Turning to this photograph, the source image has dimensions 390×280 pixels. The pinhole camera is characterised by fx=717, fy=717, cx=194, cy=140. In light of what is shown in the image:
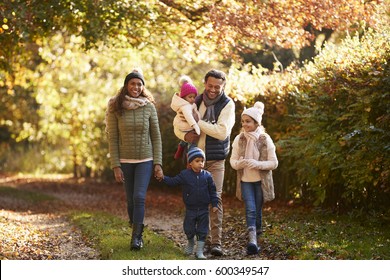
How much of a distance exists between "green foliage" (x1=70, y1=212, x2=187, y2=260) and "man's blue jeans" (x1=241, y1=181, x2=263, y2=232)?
0.87 metres

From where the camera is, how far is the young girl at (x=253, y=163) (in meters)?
8.20

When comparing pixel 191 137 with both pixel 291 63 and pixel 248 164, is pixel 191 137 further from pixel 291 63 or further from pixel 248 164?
pixel 291 63

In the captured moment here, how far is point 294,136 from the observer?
1176cm

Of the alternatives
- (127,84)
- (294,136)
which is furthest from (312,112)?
(127,84)

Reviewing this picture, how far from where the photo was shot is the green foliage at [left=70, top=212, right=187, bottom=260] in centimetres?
779

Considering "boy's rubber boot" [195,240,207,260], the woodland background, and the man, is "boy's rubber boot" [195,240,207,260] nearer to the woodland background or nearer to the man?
the man

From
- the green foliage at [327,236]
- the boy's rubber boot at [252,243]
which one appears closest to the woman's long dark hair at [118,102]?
the boy's rubber boot at [252,243]

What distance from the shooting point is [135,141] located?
810 centimetres

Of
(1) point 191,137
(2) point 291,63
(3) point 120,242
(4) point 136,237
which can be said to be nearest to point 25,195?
(2) point 291,63

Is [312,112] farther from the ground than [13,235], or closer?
farther from the ground

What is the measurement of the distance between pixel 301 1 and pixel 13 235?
6.12 metres

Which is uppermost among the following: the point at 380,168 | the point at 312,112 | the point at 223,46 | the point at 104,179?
the point at 223,46

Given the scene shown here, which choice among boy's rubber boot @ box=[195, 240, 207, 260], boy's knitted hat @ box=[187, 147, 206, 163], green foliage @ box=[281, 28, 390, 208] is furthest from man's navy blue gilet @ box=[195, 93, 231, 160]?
green foliage @ box=[281, 28, 390, 208]
